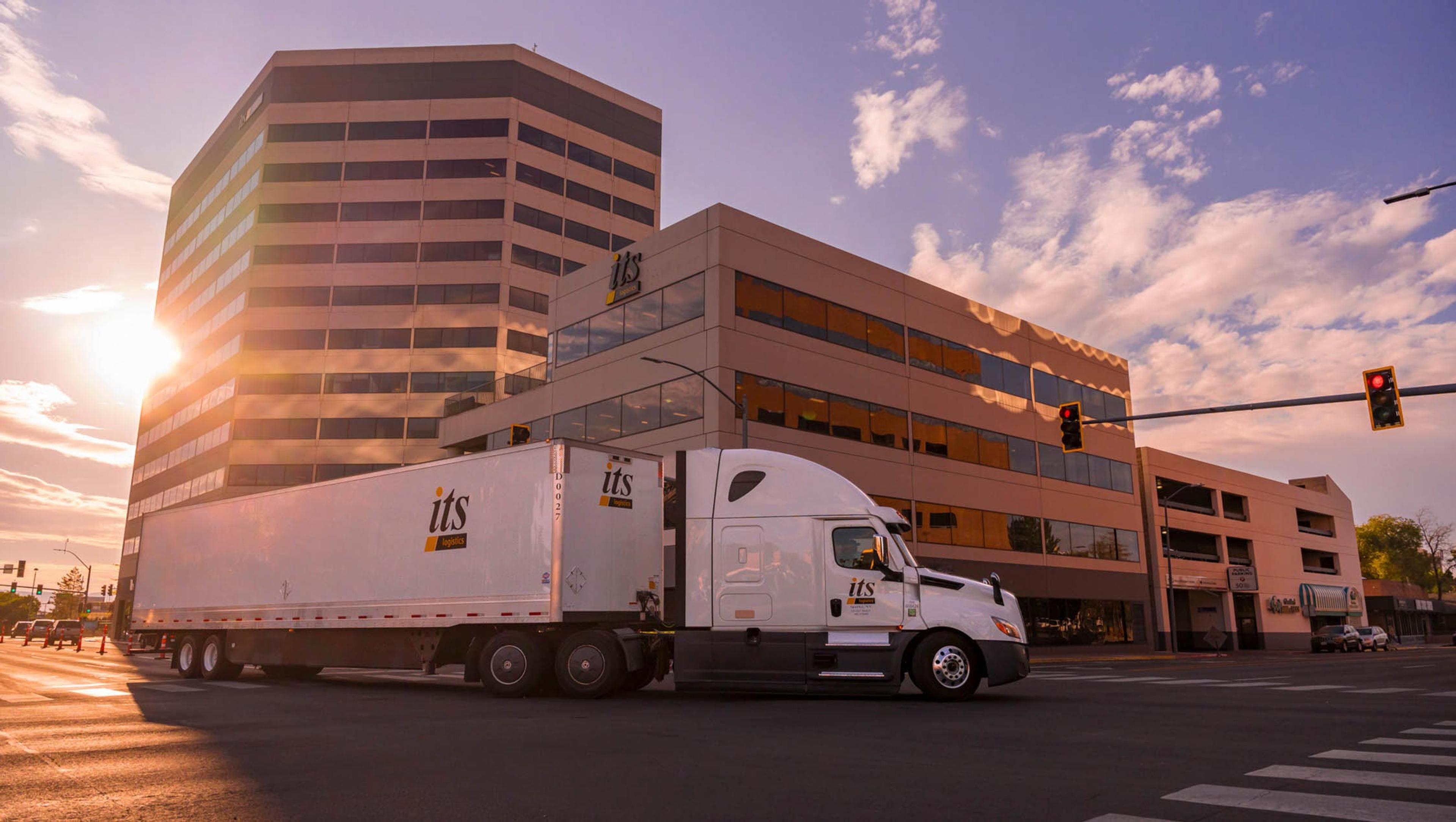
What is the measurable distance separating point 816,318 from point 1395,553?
5240 inches

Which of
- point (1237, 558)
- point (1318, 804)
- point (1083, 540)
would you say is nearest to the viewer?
point (1318, 804)

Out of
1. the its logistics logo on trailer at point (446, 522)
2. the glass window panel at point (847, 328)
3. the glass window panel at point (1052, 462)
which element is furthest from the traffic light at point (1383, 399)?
the glass window panel at point (1052, 462)

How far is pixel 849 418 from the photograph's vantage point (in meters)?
36.5

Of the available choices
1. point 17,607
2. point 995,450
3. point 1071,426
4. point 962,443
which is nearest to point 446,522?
point 1071,426

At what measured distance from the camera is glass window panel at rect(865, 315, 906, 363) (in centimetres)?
3822

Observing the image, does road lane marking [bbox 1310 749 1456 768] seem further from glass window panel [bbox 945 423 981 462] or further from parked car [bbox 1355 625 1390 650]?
parked car [bbox 1355 625 1390 650]

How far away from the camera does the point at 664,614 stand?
14930 mm

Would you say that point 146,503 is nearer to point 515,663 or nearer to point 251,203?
point 251,203

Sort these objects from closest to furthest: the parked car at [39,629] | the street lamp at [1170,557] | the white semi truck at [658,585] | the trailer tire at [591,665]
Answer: the white semi truck at [658,585]
the trailer tire at [591,665]
the street lamp at [1170,557]
the parked car at [39,629]

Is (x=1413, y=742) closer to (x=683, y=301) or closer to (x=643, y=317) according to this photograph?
(x=683, y=301)

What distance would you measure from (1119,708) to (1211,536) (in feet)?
187

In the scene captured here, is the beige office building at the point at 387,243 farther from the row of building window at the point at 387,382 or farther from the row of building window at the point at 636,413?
the row of building window at the point at 636,413

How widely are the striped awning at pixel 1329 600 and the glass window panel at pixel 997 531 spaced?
40.3 m

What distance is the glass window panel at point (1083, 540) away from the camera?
4544 centimetres
